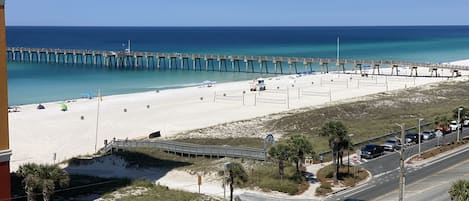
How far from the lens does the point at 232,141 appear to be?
47406 millimetres

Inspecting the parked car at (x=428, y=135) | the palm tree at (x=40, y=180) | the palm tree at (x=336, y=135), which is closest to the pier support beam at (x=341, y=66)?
the parked car at (x=428, y=135)

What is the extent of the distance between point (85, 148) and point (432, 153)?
24.1 m

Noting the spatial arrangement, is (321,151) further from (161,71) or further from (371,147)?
(161,71)

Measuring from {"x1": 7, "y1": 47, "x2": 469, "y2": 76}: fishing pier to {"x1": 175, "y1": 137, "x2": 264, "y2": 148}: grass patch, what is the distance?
5887 cm

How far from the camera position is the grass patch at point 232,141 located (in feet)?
150

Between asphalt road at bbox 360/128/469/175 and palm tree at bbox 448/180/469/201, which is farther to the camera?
asphalt road at bbox 360/128/469/175

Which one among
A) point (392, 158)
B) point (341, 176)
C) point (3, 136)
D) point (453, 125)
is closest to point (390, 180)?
point (341, 176)

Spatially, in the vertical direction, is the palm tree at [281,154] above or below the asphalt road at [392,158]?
above

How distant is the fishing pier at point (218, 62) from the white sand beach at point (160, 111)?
12.5m

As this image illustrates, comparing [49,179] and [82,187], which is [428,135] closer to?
[82,187]

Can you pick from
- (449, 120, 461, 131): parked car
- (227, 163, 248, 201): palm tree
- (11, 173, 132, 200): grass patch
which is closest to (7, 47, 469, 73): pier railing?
(449, 120, 461, 131): parked car

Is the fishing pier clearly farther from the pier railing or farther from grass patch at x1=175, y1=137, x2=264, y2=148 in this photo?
grass patch at x1=175, y1=137, x2=264, y2=148

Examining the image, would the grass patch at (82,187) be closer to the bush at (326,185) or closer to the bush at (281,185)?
the bush at (281,185)

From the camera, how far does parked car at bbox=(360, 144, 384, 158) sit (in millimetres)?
39656
